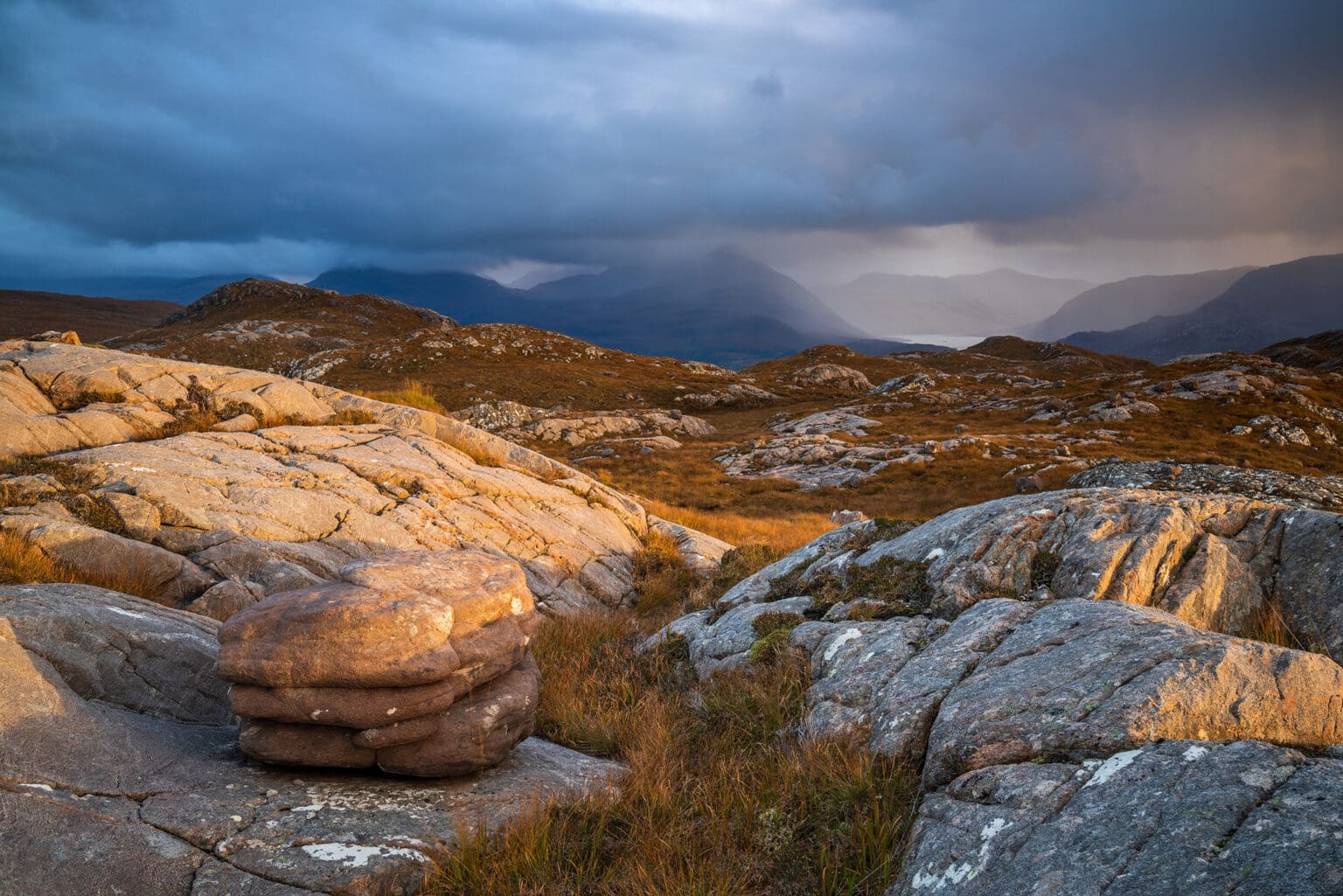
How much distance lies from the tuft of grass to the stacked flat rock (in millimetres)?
1094

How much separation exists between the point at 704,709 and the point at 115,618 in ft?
19.8

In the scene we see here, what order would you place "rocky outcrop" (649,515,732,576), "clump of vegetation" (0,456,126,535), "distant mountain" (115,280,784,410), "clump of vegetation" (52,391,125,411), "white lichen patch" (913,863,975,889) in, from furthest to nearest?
"distant mountain" (115,280,784,410)
"rocky outcrop" (649,515,732,576)
"clump of vegetation" (52,391,125,411)
"clump of vegetation" (0,456,126,535)
"white lichen patch" (913,863,975,889)

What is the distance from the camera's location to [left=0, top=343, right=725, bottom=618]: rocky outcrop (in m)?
8.91

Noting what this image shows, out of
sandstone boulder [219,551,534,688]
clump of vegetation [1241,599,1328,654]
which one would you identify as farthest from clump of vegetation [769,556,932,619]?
sandstone boulder [219,551,534,688]

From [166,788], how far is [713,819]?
4020 mm

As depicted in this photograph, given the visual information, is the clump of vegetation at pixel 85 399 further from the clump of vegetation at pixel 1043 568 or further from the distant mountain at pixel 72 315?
the distant mountain at pixel 72 315

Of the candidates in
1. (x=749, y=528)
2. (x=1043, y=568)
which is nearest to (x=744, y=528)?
(x=749, y=528)

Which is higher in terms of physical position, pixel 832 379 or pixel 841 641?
pixel 832 379

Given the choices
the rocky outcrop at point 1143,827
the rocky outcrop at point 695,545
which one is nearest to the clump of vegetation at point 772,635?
the rocky outcrop at point 1143,827

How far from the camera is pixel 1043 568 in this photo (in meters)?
7.55

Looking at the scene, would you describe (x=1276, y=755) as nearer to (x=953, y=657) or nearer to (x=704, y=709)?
(x=953, y=657)

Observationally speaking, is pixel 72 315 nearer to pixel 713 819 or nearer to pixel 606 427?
pixel 606 427

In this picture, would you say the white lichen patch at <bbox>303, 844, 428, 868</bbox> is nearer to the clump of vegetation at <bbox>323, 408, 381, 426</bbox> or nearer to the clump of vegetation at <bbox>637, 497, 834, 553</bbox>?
the clump of vegetation at <bbox>323, 408, 381, 426</bbox>

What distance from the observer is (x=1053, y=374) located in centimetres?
12812
